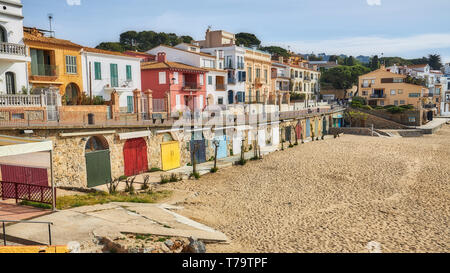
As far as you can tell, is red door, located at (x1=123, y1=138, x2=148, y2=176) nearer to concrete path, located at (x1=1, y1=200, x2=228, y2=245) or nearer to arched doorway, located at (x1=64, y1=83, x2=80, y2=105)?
concrete path, located at (x1=1, y1=200, x2=228, y2=245)

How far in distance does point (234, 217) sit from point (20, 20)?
64.1ft

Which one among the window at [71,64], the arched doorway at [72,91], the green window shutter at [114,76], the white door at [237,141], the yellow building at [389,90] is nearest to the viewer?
the window at [71,64]

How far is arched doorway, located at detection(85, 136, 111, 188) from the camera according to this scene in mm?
19312

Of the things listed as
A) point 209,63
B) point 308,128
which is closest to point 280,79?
point 308,128


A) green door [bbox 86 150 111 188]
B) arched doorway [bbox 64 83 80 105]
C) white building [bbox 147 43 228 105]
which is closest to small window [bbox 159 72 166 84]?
white building [bbox 147 43 228 105]

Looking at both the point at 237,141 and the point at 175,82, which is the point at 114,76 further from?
the point at 237,141

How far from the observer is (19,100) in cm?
1984

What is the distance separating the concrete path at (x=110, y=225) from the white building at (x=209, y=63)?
26.5 metres

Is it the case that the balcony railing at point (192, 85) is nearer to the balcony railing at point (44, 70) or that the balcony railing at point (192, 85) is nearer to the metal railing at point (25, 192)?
the balcony railing at point (44, 70)

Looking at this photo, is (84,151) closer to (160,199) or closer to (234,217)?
(160,199)

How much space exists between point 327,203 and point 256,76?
3644 centimetres

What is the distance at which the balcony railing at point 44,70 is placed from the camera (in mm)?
24516

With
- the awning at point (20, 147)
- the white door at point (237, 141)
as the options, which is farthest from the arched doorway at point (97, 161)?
the white door at point (237, 141)

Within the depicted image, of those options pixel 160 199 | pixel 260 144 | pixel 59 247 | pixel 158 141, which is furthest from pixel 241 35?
pixel 59 247
